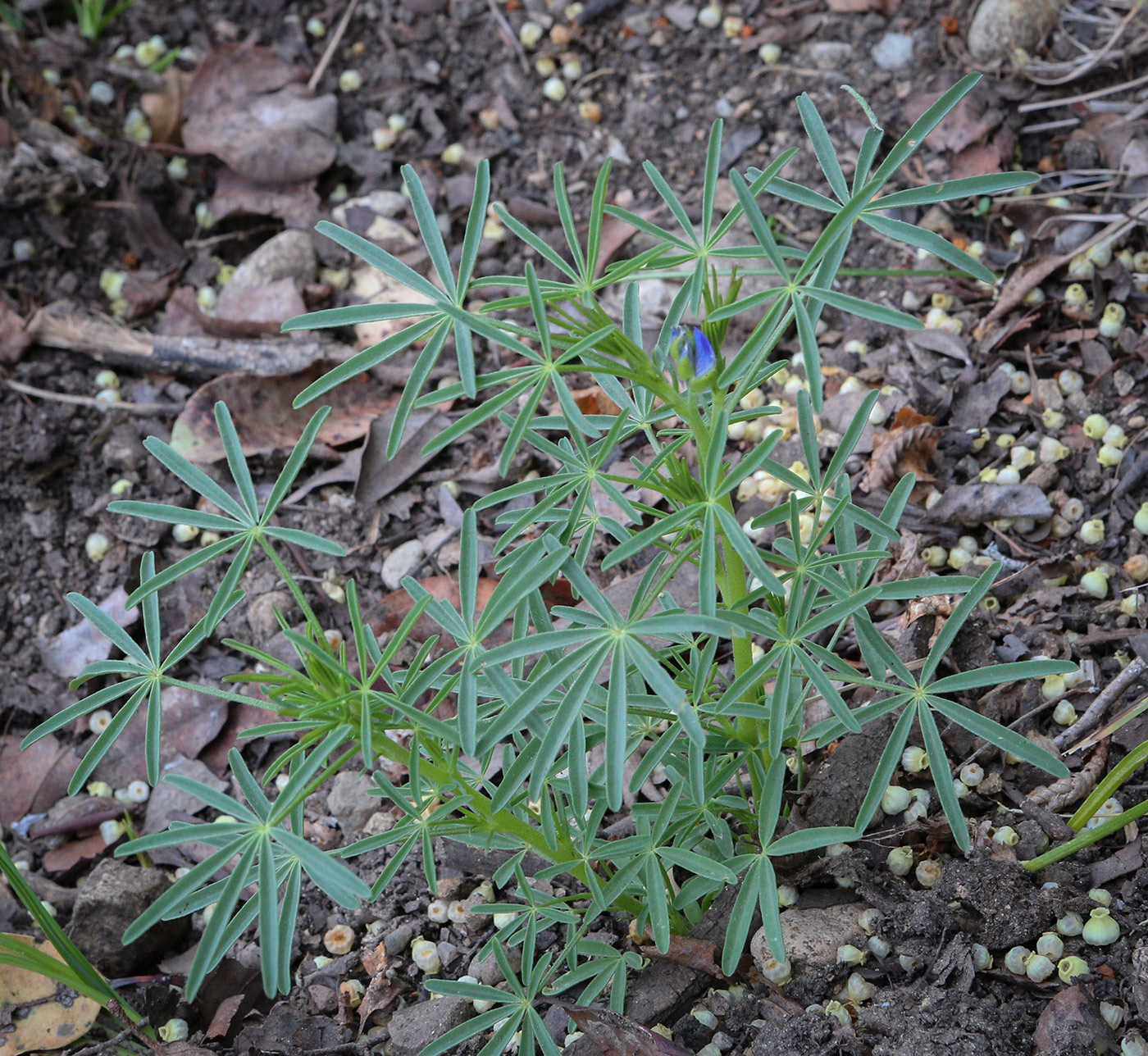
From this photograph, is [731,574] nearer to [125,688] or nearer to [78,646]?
[125,688]

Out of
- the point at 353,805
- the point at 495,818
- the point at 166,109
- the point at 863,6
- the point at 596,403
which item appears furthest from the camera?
the point at 166,109

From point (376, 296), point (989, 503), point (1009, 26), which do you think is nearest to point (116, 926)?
point (376, 296)

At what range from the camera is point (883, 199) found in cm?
137

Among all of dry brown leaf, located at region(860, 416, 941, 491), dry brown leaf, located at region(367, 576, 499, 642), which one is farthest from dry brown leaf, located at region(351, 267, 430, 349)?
dry brown leaf, located at region(860, 416, 941, 491)

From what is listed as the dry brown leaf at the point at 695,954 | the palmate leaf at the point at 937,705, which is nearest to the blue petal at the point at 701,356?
the palmate leaf at the point at 937,705

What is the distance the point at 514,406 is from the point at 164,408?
0.96 metres

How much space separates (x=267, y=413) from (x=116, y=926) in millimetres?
Answer: 1334

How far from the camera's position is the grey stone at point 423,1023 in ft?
5.51

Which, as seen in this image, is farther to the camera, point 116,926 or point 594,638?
point 116,926

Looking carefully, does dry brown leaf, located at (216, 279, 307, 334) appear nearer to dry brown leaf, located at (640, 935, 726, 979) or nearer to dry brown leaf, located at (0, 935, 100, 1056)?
dry brown leaf, located at (0, 935, 100, 1056)

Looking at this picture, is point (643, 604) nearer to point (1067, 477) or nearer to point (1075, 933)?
point (1075, 933)

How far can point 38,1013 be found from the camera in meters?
1.87

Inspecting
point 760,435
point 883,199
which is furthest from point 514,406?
point 883,199

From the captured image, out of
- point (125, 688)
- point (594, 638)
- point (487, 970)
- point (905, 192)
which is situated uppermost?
point (905, 192)
